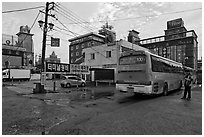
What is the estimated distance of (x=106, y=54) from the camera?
30562 mm

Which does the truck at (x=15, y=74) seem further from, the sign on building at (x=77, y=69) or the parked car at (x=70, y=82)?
the sign on building at (x=77, y=69)

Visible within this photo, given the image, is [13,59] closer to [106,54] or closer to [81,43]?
[81,43]

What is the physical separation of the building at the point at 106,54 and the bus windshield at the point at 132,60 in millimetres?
16067

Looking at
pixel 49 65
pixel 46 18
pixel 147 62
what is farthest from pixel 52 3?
pixel 147 62

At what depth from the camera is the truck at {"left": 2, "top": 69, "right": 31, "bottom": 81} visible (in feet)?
119

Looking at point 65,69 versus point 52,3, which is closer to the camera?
point 52,3

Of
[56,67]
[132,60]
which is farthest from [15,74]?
[132,60]

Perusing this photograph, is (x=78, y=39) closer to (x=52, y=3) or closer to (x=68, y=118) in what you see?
(x=52, y=3)

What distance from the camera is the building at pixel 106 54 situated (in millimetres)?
28828

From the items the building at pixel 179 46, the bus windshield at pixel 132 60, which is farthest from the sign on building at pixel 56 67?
the building at pixel 179 46

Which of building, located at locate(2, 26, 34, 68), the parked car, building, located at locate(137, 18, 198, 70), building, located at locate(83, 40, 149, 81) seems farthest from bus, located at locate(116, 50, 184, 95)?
building, located at locate(2, 26, 34, 68)

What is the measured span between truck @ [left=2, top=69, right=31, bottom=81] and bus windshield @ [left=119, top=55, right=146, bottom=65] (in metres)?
31.5

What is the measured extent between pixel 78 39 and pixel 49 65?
62.8 m

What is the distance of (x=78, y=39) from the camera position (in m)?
77.9
